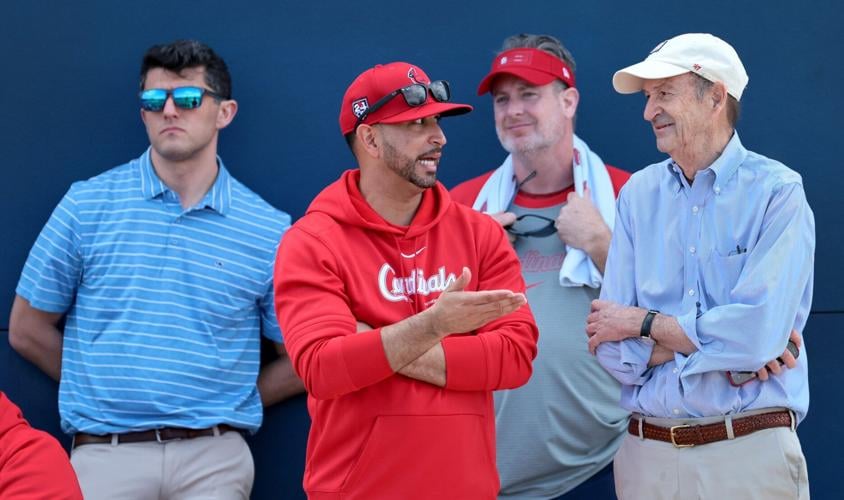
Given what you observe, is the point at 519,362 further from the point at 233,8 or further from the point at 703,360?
the point at 233,8

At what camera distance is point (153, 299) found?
4.16 meters

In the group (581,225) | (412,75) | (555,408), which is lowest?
(555,408)

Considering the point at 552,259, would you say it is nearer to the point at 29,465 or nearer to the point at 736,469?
the point at 736,469

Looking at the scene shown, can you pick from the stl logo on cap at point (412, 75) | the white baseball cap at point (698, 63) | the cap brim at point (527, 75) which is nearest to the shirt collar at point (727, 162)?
the white baseball cap at point (698, 63)

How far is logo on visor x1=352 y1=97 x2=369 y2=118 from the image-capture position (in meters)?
3.34

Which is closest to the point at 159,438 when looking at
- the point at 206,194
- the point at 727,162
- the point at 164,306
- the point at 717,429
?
the point at 164,306

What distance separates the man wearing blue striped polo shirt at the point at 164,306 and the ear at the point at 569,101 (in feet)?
3.57

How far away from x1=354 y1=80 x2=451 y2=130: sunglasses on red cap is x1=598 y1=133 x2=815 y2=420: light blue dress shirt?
2.01ft

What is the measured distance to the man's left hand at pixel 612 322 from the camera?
3.25 meters

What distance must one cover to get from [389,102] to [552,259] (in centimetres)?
106

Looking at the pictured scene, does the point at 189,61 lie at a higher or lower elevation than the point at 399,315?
higher

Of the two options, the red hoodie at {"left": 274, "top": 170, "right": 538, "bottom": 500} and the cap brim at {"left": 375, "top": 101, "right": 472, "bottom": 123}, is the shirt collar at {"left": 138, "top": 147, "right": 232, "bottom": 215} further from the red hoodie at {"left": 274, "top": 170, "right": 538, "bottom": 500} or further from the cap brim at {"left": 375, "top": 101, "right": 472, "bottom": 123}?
the cap brim at {"left": 375, "top": 101, "right": 472, "bottom": 123}

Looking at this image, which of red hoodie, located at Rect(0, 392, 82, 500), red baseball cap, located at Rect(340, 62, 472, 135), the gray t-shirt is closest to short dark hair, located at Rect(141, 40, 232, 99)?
red baseball cap, located at Rect(340, 62, 472, 135)

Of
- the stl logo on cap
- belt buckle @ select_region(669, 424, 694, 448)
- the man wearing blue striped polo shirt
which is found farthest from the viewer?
the man wearing blue striped polo shirt
